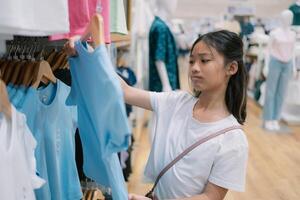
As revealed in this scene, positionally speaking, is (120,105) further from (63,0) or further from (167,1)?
(167,1)

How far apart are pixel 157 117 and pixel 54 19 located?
2.36ft

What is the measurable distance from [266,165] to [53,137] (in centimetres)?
321

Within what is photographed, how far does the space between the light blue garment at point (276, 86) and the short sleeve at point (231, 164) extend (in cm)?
396

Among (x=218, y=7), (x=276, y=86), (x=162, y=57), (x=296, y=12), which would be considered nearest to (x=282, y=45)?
(x=276, y=86)

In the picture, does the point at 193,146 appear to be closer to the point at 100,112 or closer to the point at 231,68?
the point at 231,68

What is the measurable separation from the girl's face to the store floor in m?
1.89

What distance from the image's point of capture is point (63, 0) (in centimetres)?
70

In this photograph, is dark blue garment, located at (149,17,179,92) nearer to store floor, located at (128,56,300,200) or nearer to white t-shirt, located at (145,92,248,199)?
store floor, located at (128,56,300,200)

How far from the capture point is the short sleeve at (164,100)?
4.33 feet

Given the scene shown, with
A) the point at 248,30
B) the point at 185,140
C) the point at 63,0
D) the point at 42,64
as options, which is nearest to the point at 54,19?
the point at 63,0

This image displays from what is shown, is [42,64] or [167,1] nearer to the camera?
[42,64]

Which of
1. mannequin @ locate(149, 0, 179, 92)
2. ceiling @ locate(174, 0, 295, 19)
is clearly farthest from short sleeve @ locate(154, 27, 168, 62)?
ceiling @ locate(174, 0, 295, 19)

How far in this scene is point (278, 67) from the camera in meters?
4.77

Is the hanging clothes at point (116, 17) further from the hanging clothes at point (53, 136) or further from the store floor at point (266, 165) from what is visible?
the store floor at point (266, 165)
